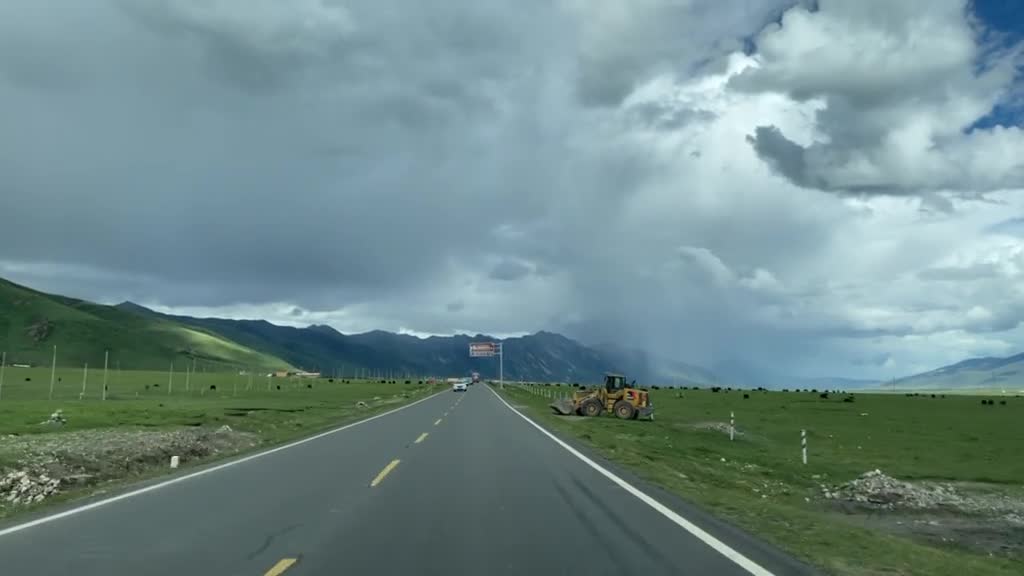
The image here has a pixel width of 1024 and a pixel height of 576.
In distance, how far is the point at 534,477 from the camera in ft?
53.2

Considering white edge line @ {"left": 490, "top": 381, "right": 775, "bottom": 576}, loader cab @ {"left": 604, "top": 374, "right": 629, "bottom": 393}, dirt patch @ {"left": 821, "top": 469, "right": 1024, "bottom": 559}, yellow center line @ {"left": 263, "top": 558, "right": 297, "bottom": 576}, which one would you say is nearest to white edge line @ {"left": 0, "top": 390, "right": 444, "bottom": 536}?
yellow center line @ {"left": 263, "top": 558, "right": 297, "bottom": 576}

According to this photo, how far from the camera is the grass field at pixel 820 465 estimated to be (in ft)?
32.3

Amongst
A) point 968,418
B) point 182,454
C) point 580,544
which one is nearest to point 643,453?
point 182,454

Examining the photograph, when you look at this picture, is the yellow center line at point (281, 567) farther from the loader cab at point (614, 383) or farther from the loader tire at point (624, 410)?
the loader cab at point (614, 383)

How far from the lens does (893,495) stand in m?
20.8

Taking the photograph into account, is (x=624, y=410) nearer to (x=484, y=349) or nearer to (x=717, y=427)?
(x=717, y=427)

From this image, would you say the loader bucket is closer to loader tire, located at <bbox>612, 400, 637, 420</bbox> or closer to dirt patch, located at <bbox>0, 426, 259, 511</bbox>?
loader tire, located at <bbox>612, 400, 637, 420</bbox>

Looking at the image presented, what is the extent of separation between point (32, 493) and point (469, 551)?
10.9 metres

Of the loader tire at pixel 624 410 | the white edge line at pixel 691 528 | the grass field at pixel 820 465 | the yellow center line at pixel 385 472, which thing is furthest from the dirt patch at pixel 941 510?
the loader tire at pixel 624 410

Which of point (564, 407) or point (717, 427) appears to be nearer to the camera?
point (717, 427)

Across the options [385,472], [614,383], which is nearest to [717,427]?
[614,383]

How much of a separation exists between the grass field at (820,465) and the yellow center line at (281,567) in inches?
230

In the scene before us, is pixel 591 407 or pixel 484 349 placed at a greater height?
pixel 484 349

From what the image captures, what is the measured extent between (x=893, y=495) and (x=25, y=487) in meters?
21.1
